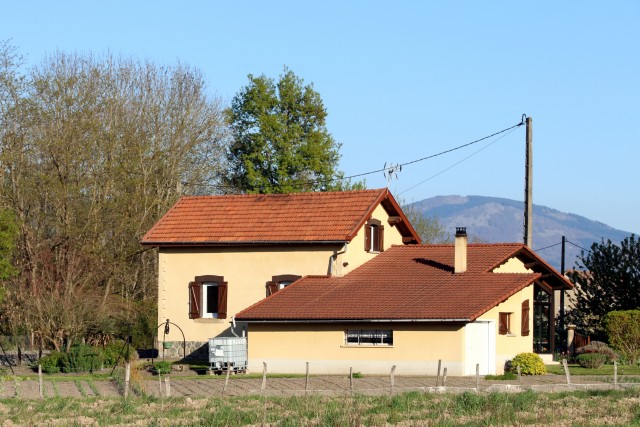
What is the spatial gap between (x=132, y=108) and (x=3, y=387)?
25.0m

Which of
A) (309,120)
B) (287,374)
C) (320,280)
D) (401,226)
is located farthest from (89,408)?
(309,120)

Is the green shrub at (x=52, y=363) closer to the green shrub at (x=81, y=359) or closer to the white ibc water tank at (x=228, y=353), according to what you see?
the green shrub at (x=81, y=359)

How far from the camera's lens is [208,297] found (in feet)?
146

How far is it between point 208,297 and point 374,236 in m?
6.52

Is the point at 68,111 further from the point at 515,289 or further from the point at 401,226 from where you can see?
the point at 515,289

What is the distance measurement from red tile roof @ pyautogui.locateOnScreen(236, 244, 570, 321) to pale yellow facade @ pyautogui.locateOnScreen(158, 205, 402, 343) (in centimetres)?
82

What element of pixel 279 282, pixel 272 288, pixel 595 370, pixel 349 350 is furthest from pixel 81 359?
pixel 595 370

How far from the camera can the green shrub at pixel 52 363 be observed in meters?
40.3

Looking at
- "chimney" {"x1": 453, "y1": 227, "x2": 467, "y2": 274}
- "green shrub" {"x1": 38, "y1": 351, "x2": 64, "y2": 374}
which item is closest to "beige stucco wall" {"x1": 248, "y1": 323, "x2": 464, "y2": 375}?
"chimney" {"x1": 453, "y1": 227, "x2": 467, "y2": 274}

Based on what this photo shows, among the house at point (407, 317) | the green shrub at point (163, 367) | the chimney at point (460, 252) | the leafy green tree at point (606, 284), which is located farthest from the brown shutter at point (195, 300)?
the leafy green tree at point (606, 284)

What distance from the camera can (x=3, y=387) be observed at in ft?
112

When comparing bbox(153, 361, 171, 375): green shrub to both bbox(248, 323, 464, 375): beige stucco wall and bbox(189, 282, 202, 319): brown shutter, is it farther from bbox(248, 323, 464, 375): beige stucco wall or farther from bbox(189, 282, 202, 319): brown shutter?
bbox(189, 282, 202, 319): brown shutter

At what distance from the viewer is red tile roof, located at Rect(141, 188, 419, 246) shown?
141ft

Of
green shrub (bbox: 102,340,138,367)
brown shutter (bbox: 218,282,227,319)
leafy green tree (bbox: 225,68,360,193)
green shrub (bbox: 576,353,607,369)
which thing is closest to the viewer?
green shrub (bbox: 576,353,607,369)
